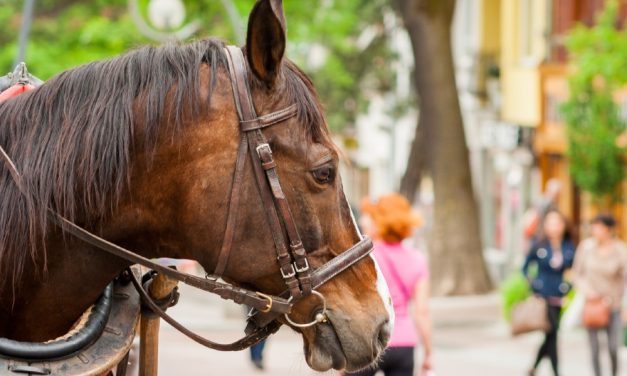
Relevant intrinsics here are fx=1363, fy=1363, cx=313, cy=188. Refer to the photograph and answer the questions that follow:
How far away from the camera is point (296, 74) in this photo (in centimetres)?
370

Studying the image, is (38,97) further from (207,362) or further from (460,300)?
(460,300)

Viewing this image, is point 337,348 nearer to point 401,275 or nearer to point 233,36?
point 401,275

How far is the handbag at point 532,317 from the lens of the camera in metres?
14.0

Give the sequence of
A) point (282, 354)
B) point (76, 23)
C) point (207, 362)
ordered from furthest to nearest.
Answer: point (76, 23), point (282, 354), point (207, 362)

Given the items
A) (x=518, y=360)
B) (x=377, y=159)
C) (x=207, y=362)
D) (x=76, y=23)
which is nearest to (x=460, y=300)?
(x=518, y=360)

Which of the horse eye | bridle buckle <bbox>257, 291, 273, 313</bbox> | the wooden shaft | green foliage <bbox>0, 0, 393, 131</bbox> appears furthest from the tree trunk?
bridle buckle <bbox>257, 291, 273, 313</bbox>

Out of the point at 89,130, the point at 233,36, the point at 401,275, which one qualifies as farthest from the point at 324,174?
the point at 233,36

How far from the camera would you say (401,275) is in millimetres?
9211

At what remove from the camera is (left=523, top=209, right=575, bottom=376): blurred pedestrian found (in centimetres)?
1395

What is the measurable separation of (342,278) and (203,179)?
1.55 feet

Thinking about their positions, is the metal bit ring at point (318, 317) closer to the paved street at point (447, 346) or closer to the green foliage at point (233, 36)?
the paved street at point (447, 346)

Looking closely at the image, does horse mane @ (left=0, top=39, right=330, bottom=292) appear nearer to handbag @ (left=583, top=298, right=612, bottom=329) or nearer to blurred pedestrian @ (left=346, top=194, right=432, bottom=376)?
blurred pedestrian @ (left=346, top=194, right=432, bottom=376)

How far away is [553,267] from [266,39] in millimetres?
10815

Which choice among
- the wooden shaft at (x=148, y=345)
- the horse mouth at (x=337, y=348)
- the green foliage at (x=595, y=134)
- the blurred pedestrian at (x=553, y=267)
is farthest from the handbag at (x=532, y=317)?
the horse mouth at (x=337, y=348)
